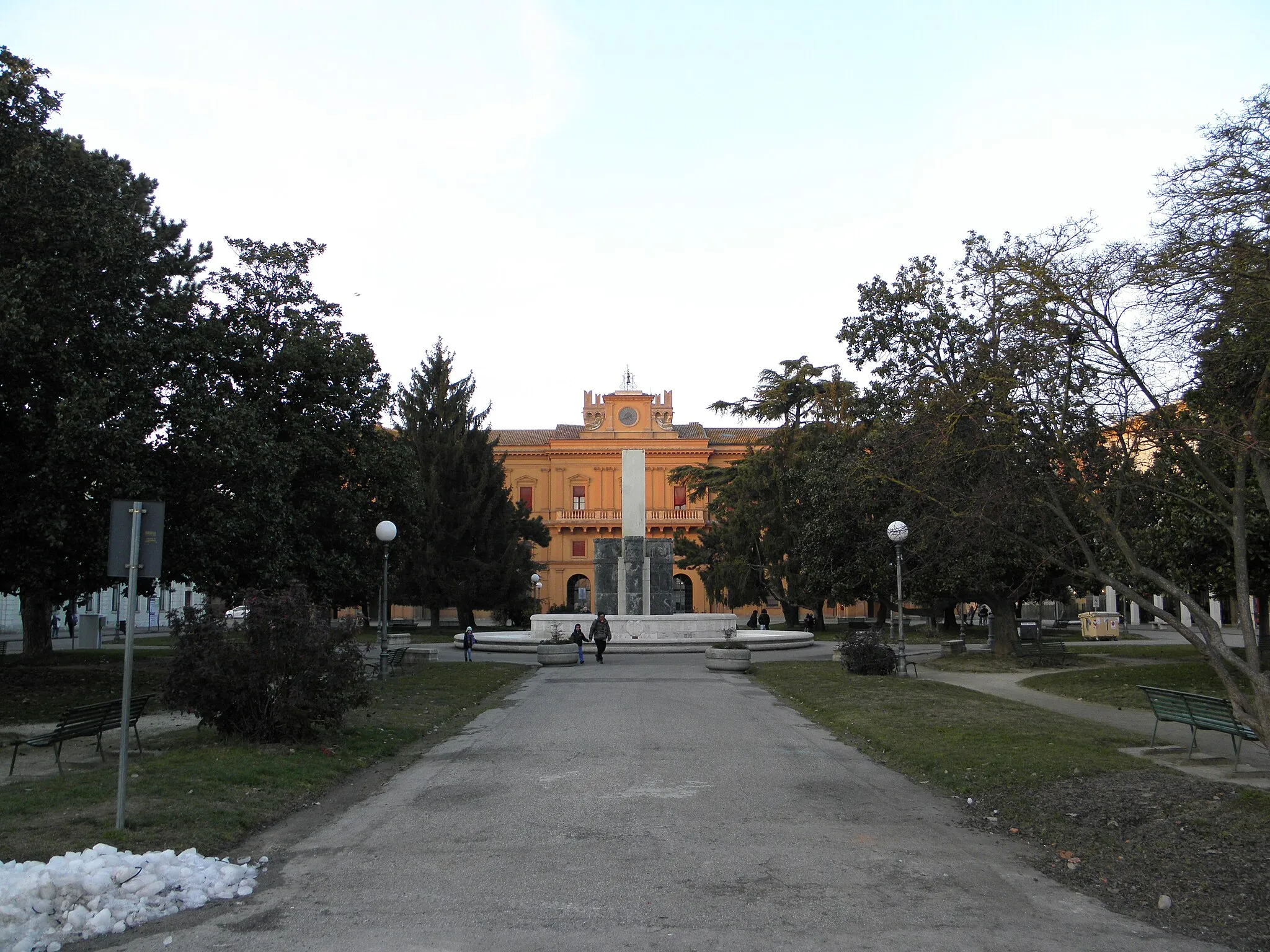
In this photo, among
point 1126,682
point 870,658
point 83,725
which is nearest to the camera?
point 83,725

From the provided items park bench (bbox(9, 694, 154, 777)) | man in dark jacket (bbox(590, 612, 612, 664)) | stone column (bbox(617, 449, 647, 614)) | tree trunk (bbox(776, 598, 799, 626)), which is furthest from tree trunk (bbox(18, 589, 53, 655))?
tree trunk (bbox(776, 598, 799, 626))

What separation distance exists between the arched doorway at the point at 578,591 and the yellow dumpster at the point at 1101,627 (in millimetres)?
41006

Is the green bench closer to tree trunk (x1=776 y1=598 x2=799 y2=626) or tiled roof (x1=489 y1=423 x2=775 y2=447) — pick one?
tree trunk (x1=776 y1=598 x2=799 y2=626)

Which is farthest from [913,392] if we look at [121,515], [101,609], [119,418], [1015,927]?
[101,609]

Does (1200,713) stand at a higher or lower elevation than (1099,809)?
higher

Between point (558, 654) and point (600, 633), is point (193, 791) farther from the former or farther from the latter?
point (600, 633)

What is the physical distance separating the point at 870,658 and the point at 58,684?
16.9 meters

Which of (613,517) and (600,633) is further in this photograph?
(613,517)

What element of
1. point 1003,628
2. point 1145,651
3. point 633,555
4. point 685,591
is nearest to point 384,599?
point 1003,628

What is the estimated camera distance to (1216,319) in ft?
25.7

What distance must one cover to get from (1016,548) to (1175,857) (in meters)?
17.1

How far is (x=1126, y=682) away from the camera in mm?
20000

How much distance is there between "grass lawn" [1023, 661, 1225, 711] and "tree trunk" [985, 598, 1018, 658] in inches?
144

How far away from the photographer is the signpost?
7.45 meters
